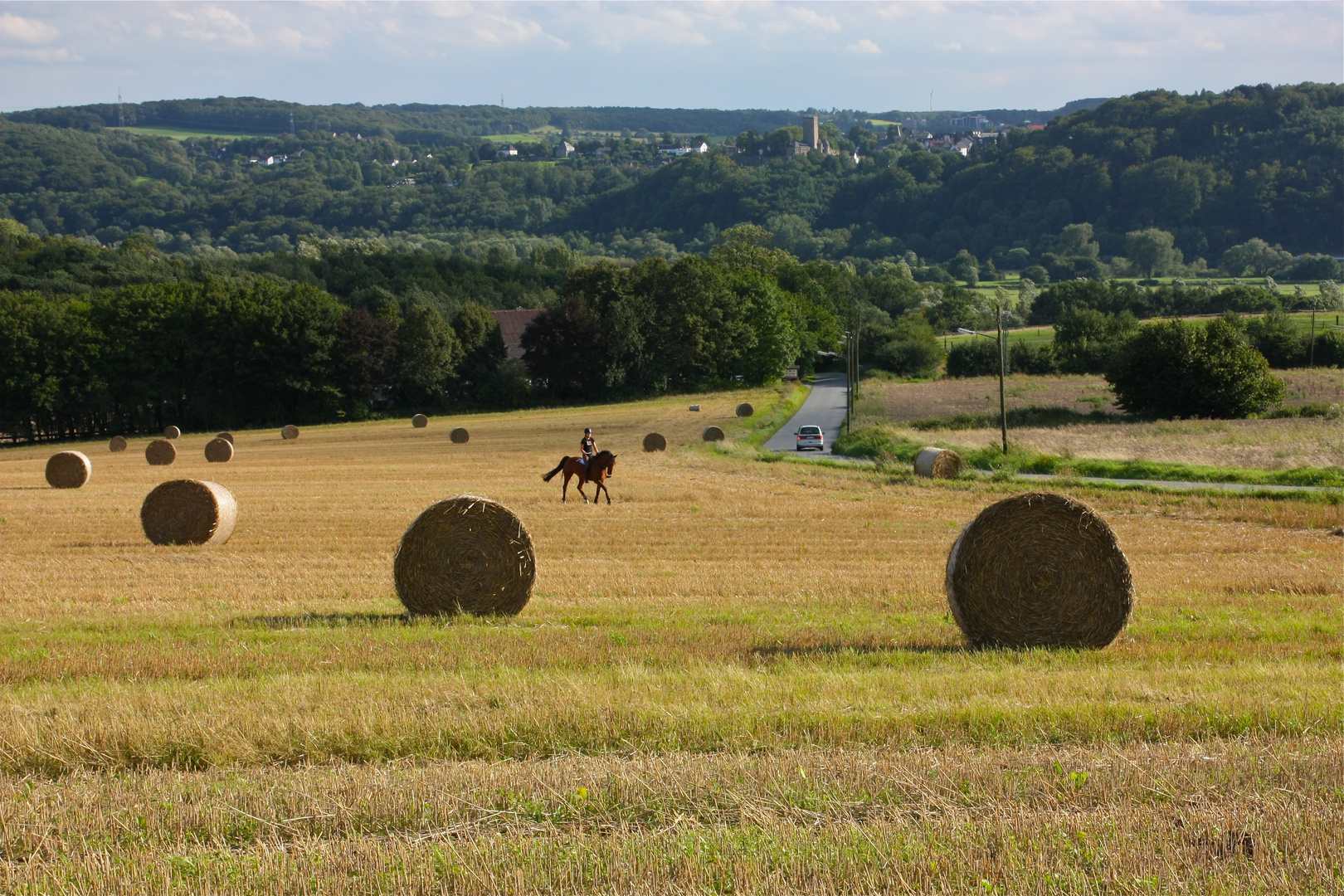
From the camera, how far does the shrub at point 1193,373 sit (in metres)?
56.5

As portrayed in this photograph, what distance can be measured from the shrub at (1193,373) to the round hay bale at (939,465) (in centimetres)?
2791

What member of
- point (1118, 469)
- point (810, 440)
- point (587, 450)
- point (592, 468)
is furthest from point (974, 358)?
point (592, 468)

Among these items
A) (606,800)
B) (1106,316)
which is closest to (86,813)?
(606,800)

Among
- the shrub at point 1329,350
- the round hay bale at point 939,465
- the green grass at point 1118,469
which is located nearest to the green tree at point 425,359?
the green grass at point 1118,469

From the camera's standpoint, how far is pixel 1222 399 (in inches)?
2227

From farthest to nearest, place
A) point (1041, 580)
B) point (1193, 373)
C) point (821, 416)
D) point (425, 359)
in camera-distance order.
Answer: point (425, 359) < point (821, 416) < point (1193, 373) < point (1041, 580)

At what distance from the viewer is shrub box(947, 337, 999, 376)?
104 m

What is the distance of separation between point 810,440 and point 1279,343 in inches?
2075

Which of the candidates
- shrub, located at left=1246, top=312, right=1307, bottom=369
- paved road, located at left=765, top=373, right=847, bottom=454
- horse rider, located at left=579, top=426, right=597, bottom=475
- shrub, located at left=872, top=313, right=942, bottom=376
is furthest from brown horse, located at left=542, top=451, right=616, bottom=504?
shrub, located at left=872, top=313, right=942, bottom=376

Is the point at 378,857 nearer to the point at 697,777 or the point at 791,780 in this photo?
the point at 697,777

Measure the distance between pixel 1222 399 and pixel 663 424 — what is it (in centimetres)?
2959

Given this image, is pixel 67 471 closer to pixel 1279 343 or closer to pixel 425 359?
pixel 425 359

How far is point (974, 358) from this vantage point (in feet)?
350

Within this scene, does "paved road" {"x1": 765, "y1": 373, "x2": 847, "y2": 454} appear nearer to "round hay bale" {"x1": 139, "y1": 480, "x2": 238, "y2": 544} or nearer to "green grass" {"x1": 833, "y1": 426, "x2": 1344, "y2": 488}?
"green grass" {"x1": 833, "y1": 426, "x2": 1344, "y2": 488}
